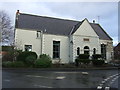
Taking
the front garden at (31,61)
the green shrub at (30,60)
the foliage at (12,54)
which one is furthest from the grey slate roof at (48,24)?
the green shrub at (30,60)

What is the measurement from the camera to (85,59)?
88.8 ft

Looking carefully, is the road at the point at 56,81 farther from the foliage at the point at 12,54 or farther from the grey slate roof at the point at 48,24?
the grey slate roof at the point at 48,24

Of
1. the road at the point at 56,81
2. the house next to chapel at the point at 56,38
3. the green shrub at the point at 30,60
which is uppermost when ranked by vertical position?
the house next to chapel at the point at 56,38

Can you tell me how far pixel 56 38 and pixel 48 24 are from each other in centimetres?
377

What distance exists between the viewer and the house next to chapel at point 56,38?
3079cm

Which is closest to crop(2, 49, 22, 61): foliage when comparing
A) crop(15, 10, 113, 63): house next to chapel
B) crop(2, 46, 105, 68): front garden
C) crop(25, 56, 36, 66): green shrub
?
crop(2, 46, 105, 68): front garden

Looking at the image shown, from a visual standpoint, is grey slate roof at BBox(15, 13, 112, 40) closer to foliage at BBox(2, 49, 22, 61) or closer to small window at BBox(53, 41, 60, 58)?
small window at BBox(53, 41, 60, 58)

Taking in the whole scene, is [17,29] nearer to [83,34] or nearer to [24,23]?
[24,23]

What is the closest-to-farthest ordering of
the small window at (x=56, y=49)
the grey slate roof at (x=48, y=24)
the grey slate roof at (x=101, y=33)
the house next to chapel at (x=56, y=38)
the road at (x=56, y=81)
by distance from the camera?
1. the road at (x=56, y=81)
2. the house next to chapel at (x=56, y=38)
3. the grey slate roof at (x=48, y=24)
4. the small window at (x=56, y=49)
5. the grey slate roof at (x=101, y=33)

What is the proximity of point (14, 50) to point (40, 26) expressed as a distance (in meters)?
8.30

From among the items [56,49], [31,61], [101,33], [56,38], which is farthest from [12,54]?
[101,33]

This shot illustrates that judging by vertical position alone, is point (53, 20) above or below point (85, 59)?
above

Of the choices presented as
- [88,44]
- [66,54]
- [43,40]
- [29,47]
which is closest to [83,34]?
[88,44]

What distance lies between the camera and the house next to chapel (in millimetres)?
30788
